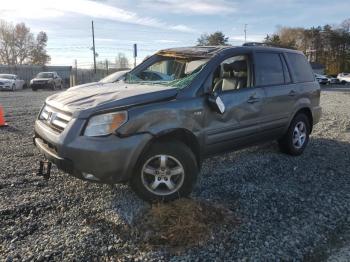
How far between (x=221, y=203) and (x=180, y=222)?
2.69 ft

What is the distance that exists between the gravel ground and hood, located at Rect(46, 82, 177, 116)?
1.07 meters

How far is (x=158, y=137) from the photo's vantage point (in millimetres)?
3961

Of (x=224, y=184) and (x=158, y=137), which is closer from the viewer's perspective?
(x=158, y=137)

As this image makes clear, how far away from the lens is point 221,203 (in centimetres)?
421

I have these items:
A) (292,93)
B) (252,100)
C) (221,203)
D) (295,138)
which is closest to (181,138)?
(221,203)

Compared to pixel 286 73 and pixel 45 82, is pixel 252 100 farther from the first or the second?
pixel 45 82

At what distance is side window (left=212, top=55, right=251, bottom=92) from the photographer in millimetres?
4848

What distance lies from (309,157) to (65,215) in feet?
13.9

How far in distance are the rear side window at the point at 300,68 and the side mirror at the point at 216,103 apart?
223cm

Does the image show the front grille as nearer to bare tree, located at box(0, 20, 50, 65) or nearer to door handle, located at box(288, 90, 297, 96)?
door handle, located at box(288, 90, 297, 96)

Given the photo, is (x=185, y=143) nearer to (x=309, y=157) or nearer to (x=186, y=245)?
(x=186, y=245)

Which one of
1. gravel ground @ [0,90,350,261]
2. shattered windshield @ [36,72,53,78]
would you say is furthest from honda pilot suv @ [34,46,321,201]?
shattered windshield @ [36,72,53,78]

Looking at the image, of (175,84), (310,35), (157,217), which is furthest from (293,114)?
(310,35)

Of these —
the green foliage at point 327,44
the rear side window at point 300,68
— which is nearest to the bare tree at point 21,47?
the green foliage at point 327,44
